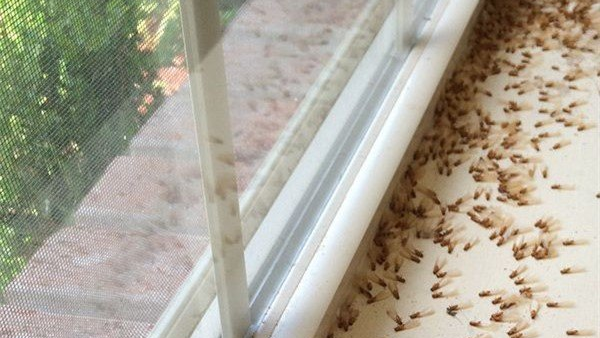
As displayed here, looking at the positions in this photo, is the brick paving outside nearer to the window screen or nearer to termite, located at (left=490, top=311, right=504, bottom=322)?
the window screen

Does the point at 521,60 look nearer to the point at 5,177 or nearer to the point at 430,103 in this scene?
the point at 430,103

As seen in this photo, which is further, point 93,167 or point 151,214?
point 151,214

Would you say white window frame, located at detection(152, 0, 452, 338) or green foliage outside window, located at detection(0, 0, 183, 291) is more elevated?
green foliage outside window, located at detection(0, 0, 183, 291)

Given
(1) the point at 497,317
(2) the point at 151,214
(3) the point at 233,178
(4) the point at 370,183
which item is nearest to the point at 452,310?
(1) the point at 497,317

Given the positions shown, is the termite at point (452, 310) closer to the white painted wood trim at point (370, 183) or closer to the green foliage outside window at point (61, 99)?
the white painted wood trim at point (370, 183)

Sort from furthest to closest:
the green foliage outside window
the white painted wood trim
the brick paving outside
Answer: the white painted wood trim
the brick paving outside
the green foliage outside window

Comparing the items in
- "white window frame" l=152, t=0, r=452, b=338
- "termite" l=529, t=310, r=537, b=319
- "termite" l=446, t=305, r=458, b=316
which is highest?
"white window frame" l=152, t=0, r=452, b=338

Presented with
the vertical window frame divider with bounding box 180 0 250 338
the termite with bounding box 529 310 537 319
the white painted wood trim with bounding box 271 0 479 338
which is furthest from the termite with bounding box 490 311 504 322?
the vertical window frame divider with bounding box 180 0 250 338

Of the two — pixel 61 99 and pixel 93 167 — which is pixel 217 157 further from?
pixel 61 99

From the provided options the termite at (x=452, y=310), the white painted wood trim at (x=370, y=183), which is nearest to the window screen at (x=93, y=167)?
the white painted wood trim at (x=370, y=183)
